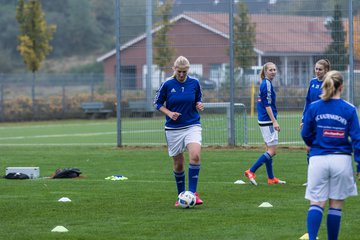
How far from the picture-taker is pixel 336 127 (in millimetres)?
8961

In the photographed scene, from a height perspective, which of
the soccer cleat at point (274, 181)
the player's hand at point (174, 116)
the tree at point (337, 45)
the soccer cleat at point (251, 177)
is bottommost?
the soccer cleat at point (274, 181)

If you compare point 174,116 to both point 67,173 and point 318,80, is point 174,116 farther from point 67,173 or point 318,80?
point 67,173

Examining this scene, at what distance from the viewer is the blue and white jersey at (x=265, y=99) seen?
1527cm

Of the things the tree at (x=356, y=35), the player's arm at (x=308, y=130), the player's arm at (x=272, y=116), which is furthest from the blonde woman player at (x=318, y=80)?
the tree at (x=356, y=35)

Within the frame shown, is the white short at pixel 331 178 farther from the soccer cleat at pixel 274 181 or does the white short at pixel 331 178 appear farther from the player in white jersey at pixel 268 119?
the soccer cleat at pixel 274 181

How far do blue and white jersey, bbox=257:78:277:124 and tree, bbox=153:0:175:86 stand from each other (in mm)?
9014

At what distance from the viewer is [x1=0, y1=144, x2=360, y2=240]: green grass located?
10477 millimetres

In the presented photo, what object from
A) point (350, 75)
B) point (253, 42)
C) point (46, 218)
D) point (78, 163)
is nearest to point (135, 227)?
point (46, 218)

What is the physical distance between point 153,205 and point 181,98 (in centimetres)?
Result: 155

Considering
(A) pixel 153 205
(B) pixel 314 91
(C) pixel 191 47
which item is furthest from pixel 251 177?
(C) pixel 191 47

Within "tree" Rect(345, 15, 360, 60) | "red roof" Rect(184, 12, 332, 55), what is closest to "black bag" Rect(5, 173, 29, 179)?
"red roof" Rect(184, 12, 332, 55)

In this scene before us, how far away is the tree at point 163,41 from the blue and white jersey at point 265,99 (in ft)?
29.6

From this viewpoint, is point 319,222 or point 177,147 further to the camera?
point 177,147

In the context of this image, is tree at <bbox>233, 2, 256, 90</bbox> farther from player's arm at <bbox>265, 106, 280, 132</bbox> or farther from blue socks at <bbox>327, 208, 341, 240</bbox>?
blue socks at <bbox>327, 208, 341, 240</bbox>
